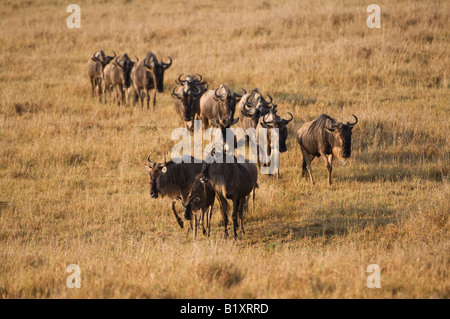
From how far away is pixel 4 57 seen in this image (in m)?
21.6

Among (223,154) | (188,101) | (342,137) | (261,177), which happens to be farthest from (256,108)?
(223,154)

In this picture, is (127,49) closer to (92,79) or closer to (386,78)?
(92,79)

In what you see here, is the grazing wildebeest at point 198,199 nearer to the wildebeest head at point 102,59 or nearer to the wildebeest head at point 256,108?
the wildebeest head at point 256,108

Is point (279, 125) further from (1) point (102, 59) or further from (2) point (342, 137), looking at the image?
(1) point (102, 59)

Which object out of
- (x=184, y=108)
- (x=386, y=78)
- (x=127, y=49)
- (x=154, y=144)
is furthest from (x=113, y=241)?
(x=127, y=49)

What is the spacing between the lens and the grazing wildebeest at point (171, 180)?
8.48 m

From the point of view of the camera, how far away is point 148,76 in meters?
16.6

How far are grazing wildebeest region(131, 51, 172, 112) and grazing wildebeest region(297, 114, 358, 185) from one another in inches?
263

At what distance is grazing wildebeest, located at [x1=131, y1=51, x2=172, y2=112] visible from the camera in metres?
16.3

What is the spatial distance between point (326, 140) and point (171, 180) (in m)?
3.31

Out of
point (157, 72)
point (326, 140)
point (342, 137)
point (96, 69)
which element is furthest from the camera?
point (96, 69)

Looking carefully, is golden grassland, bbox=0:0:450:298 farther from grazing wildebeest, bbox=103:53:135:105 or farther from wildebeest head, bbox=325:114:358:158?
grazing wildebeest, bbox=103:53:135:105

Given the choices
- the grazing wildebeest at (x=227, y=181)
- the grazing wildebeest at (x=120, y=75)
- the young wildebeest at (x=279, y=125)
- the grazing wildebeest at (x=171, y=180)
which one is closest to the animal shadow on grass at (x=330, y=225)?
the grazing wildebeest at (x=227, y=181)
